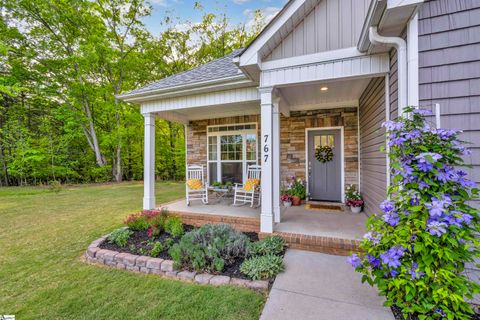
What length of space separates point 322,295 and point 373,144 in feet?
9.15

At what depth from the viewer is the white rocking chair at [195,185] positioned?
5223mm

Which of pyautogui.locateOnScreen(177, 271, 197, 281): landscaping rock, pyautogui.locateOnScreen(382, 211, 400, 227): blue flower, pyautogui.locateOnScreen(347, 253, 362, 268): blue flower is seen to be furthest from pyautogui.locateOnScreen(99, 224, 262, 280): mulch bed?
Result: pyautogui.locateOnScreen(382, 211, 400, 227): blue flower

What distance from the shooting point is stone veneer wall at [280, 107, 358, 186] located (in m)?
5.18

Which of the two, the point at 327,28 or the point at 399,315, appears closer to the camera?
the point at 399,315

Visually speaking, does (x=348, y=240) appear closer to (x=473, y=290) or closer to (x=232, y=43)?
(x=473, y=290)

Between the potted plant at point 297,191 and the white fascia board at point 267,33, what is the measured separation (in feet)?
11.1

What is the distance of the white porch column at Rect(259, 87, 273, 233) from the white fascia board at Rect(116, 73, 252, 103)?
0.64 meters

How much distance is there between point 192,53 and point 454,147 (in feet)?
52.1

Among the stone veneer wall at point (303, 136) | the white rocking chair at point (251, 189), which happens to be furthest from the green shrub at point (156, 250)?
the stone veneer wall at point (303, 136)

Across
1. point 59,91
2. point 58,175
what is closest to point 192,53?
point 59,91

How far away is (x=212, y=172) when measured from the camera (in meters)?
6.89

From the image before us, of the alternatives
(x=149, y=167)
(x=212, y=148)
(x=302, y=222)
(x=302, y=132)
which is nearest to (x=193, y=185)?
(x=149, y=167)

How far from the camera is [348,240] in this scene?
297cm

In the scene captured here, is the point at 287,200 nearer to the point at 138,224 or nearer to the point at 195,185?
the point at 195,185
